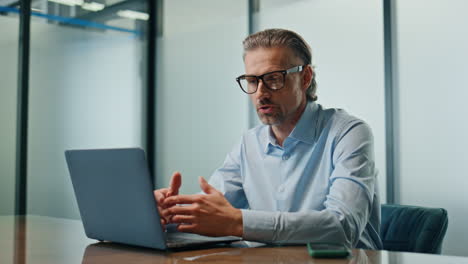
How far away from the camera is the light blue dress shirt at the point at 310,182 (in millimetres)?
1342

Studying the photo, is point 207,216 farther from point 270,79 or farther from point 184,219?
point 270,79

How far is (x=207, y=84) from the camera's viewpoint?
5105 millimetres

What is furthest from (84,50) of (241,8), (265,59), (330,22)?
(265,59)

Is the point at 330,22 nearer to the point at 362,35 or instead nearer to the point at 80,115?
the point at 362,35

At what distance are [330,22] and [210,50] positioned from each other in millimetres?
1373

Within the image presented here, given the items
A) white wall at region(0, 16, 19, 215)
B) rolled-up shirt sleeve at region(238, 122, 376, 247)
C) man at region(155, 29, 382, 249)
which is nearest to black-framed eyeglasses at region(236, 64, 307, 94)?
man at region(155, 29, 382, 249)

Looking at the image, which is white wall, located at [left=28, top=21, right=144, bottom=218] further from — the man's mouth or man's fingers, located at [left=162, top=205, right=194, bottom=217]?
man's fingers, located at [left=162, top=205, right=194, bottom=217]

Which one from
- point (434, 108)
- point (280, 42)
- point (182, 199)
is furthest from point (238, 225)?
point (434, 108)

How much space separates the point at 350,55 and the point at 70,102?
8.51ft

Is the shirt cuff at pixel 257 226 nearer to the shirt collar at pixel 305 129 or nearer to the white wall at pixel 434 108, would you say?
the shirt collar at pixel 305 129

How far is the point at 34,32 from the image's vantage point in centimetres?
477

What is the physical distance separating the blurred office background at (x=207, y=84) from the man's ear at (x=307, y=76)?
6.01 ft

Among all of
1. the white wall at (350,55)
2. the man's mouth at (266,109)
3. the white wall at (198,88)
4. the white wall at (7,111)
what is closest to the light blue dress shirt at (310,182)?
the man's mouth at (266,109)

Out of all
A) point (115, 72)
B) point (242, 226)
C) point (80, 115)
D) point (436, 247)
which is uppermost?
point (115, 72)
